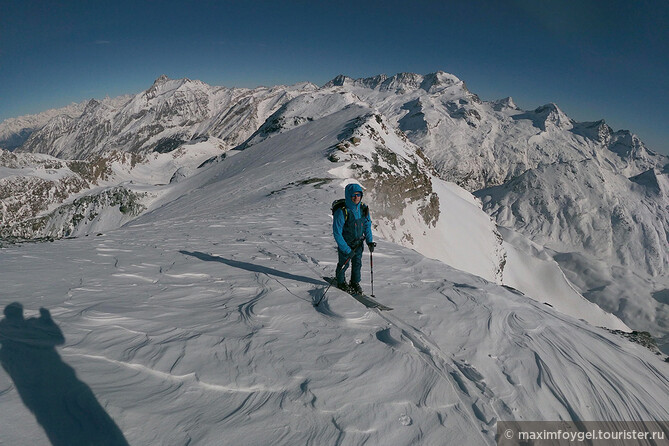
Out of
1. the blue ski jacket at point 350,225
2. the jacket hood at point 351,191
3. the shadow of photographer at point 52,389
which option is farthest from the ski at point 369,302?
the shadow of photographer at point 52,389

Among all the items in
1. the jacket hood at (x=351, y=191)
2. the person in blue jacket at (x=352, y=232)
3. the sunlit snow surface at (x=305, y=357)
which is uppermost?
the jacket hood at (x=351, y=191)

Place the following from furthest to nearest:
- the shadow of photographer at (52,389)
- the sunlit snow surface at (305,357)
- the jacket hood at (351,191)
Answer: the jacket hood at (351,191) < the sunlit snow surface at (305,357) < the shadow of photographer at (52,389)

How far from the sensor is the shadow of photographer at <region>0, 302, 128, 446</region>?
2.96 m

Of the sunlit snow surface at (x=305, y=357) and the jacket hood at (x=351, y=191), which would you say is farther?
the jacket hood at (x=351, y=191)

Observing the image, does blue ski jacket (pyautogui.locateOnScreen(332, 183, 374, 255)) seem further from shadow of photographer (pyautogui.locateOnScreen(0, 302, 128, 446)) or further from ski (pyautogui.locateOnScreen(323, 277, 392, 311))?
shadow of photographer (pyautogui.locateOnScreen(0, 302, 128, 446))

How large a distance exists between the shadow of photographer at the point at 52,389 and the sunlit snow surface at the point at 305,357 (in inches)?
3.5

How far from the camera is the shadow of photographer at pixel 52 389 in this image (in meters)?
2.96

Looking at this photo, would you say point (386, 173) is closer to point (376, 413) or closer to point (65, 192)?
point (376, 413)

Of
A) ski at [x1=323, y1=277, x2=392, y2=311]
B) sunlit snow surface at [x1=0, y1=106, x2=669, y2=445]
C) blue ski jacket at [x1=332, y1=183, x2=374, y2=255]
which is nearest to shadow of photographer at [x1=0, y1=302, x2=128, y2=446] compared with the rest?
sunlit snow surface at [x1=0, y1=106, x2=669, y2=445]

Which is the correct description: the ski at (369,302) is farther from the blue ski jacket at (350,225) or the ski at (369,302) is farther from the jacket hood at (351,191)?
the jacket hood at (351,191)

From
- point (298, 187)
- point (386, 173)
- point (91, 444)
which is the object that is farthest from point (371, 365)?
point (386, 173)

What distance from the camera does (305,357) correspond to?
4.57 meters

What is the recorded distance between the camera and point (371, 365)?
452 cm

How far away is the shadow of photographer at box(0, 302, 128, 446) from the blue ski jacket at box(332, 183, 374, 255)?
477 centimetres
